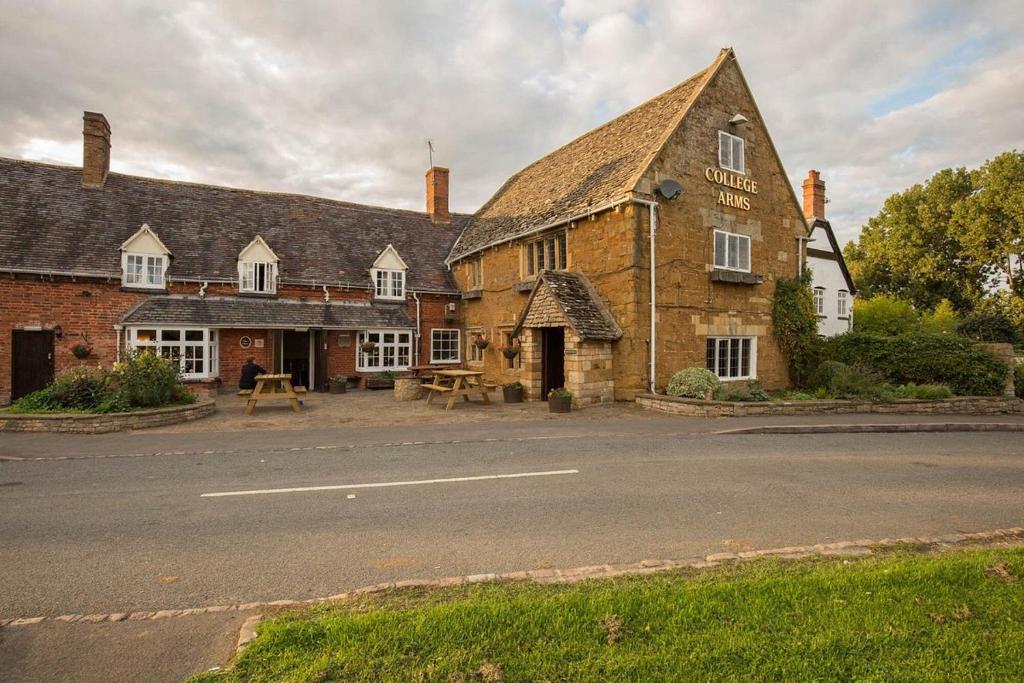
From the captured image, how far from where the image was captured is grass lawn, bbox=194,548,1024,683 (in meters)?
2.91

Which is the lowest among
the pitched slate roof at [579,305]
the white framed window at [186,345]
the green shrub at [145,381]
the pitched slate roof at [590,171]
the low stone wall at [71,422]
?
the low stone wall at [71,422]

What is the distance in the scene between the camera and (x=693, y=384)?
14.5m

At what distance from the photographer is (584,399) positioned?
15109mm

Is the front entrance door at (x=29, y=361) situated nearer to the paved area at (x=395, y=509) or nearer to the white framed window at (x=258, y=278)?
the white framed window at (x=258, y=278)

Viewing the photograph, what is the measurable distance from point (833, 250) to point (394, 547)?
33.1 meters

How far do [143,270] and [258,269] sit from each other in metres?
3.99

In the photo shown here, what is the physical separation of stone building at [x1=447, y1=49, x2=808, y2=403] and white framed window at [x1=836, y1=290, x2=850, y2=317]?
1366 centimetres

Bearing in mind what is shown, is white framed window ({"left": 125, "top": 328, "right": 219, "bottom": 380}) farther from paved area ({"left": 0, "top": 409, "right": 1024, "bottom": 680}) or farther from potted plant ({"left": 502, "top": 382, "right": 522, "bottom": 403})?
potted plant ({"left": 502, "top": 382, "right": 522, "bottom": 403})

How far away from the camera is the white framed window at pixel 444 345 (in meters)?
24.6

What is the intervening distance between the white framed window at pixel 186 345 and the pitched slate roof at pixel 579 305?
12.2 meters

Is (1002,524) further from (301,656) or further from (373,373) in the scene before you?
(373,373)

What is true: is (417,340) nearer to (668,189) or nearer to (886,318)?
(668,189)

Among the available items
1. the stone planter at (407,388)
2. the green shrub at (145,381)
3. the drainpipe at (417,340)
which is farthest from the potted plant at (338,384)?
the green shrub at (145,381)

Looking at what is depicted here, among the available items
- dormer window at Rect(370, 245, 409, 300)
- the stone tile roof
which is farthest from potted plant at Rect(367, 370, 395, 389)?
dormer window at Rect(370, 245, 409, 300)
